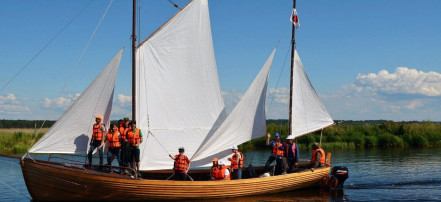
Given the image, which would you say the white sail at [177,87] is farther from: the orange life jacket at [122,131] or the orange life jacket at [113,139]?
the orange life jacket at [113,139]

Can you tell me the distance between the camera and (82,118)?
1833 centimetres

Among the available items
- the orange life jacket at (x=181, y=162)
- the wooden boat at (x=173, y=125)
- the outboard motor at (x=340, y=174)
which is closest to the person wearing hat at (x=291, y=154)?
the wooden boat at (x=173, y=125)

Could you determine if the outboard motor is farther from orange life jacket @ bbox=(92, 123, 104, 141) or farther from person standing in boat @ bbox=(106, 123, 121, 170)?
orange life jacket @ bbox=(92, 123, 104, 141)

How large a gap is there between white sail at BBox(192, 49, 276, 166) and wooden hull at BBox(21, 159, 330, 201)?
1456 mm

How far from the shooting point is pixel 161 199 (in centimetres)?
1852

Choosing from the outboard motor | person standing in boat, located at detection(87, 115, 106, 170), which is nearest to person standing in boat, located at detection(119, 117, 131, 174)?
person standing in boat, located at detection(87, 115, 106, 170)

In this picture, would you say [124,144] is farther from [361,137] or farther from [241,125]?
[361,137]

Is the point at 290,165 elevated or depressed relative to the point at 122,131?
depressed

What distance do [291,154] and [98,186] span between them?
855 centimetres

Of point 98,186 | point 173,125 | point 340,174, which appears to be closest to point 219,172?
point 173,125

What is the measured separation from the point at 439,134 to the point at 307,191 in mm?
30410

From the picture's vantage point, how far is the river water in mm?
20484

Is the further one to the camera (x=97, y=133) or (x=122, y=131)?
(x=122, y=131)

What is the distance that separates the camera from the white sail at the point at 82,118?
17.7 m
